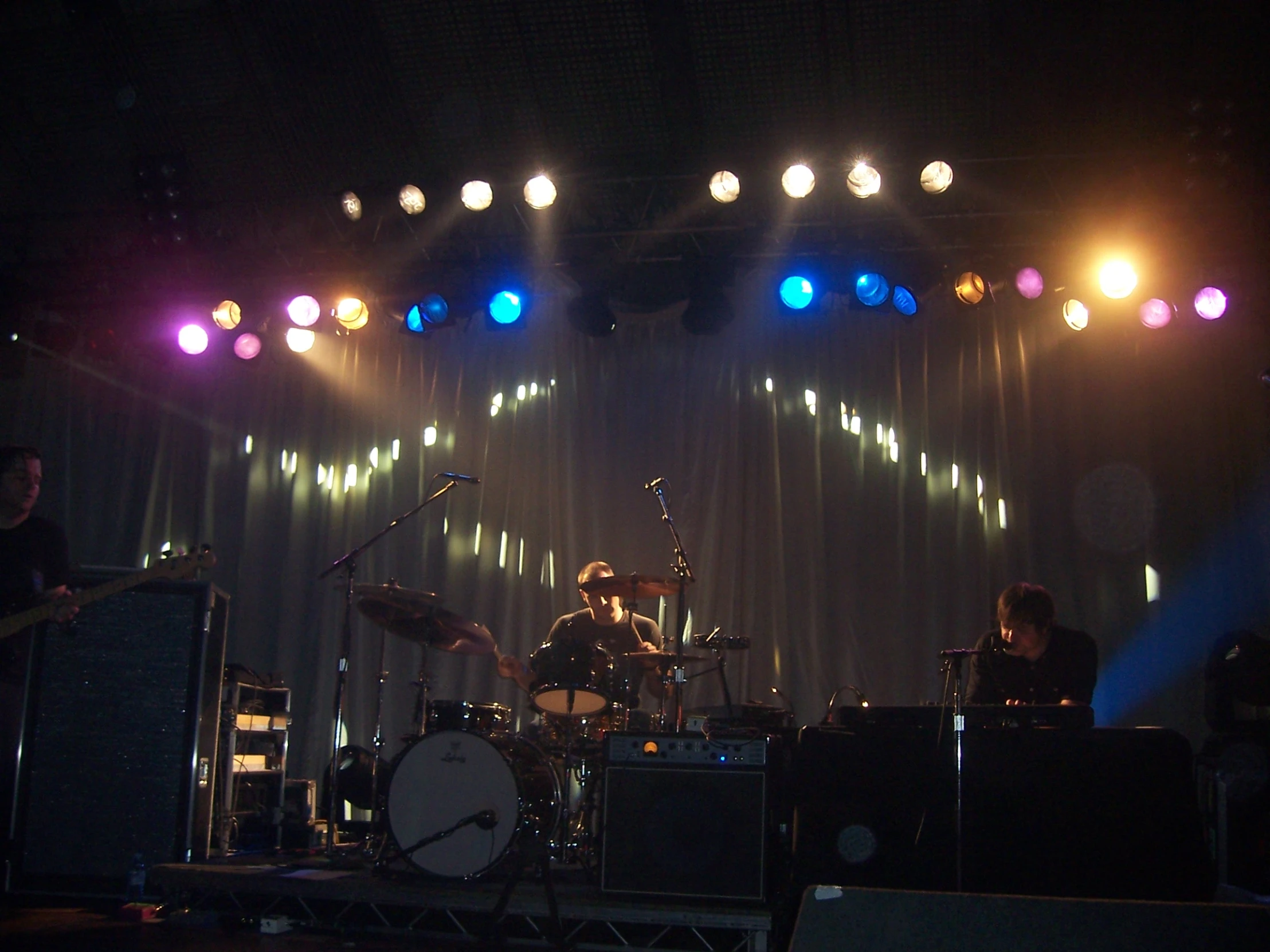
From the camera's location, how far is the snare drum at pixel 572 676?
4.75 m

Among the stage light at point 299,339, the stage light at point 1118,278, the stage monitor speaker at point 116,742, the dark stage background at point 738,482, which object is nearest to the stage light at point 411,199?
the dark stage background at point 738,482

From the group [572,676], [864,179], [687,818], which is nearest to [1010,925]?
[687,818]

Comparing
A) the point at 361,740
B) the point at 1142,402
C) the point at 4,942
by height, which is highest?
the point at 1142,402

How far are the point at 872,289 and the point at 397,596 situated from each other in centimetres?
371

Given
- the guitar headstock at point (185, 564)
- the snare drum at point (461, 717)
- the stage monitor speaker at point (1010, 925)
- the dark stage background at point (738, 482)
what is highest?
the dark stage background at point (738, 482)

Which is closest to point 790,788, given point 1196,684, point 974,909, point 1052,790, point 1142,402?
point 1052,790

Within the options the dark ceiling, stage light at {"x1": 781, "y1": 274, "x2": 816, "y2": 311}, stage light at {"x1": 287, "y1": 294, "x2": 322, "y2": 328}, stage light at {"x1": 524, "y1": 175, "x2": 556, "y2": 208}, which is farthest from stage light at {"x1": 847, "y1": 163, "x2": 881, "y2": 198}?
stage light at {"x1": 287, "y1": 294, "x2": 322, "y2": 328}

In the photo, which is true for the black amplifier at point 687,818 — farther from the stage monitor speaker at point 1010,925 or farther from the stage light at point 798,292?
the stage light at point 798,292

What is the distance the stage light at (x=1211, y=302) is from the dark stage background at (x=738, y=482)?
0.23 meters

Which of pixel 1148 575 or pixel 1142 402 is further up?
pixel 1142 402

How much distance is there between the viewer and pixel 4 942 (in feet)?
11.4

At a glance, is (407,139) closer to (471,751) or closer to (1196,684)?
(471,751)

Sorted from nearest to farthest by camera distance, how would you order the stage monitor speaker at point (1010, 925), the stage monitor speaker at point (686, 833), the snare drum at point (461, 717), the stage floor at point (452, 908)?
the stage monitor speaker at point (1010, 925)
the stage floor at point (452, 908)
the stage monitor speaker at point (686, 833)
the snare drum at point (461, 717)

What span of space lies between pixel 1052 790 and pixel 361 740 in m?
4.93
